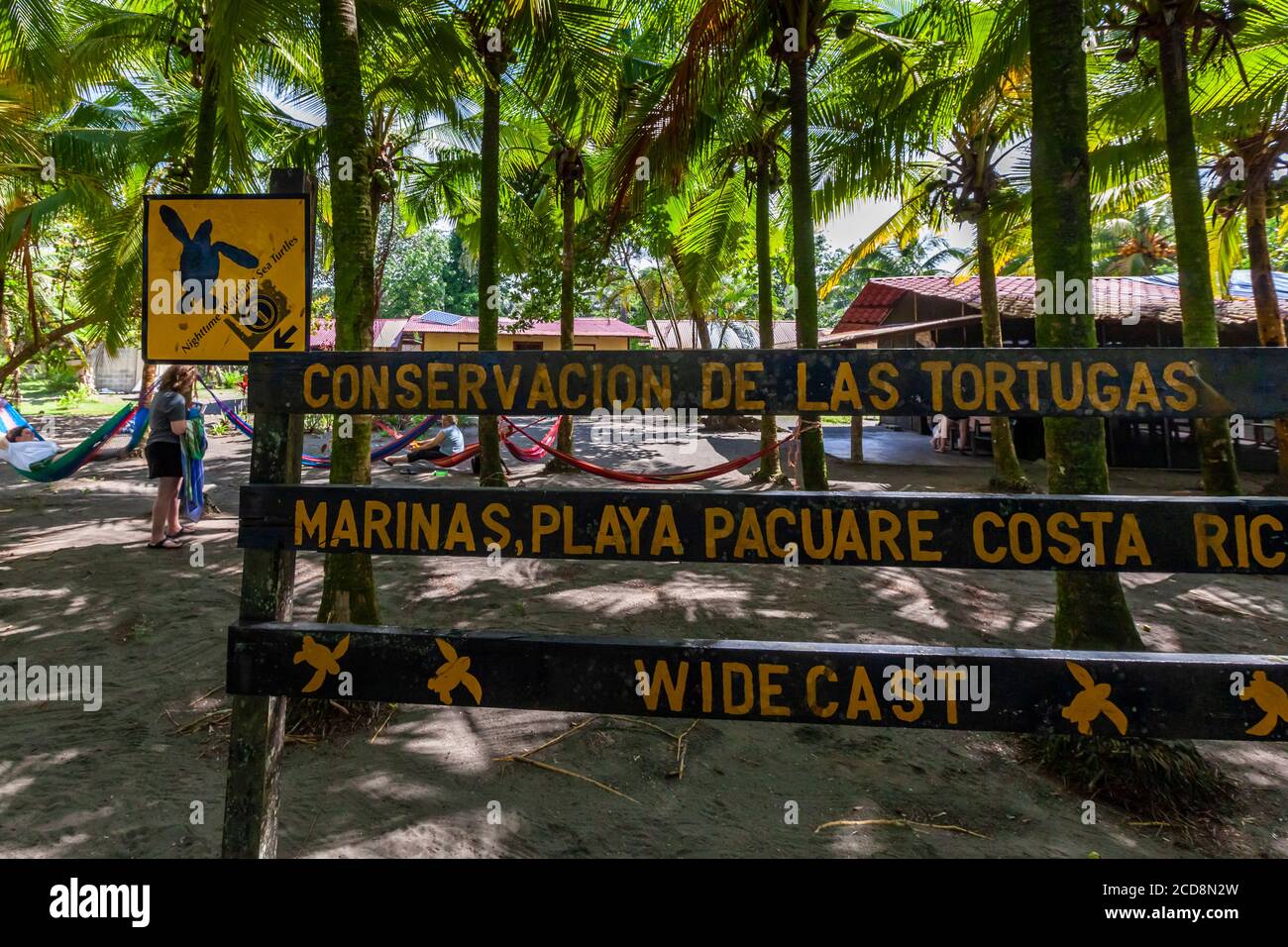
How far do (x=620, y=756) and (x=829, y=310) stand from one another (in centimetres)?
4680

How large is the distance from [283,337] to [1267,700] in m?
2.97

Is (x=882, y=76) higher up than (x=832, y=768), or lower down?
higher up

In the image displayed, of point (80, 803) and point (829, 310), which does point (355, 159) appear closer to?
point (80, 803)

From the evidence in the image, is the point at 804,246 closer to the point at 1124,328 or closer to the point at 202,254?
the point at 202,254

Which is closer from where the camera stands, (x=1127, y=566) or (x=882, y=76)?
(x=1127, y=566)

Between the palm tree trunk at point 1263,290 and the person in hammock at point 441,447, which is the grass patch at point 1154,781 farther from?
the person in hammock at point 441,447

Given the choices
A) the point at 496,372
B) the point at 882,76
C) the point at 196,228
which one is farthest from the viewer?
the point at 882,76

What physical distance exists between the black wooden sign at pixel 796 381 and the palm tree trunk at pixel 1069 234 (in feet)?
5.51

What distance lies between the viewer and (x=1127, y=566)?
1528 millimetres

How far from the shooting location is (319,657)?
167 cm

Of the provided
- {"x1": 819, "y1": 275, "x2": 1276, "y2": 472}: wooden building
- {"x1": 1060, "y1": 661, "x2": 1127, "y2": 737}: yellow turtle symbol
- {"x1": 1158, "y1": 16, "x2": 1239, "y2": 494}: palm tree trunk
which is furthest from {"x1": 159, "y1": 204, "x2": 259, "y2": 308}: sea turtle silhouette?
{"x1": 819, "y1": 275, "x2": 1276, "y2": 472}: wooden building

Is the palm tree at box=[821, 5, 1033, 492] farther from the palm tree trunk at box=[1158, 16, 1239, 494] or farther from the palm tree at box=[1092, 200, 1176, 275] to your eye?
the palm tree at box=[1092, 200, 1176, 275]

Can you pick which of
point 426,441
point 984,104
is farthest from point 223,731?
point 984,104

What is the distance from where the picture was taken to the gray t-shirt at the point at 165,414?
592 centimetres
